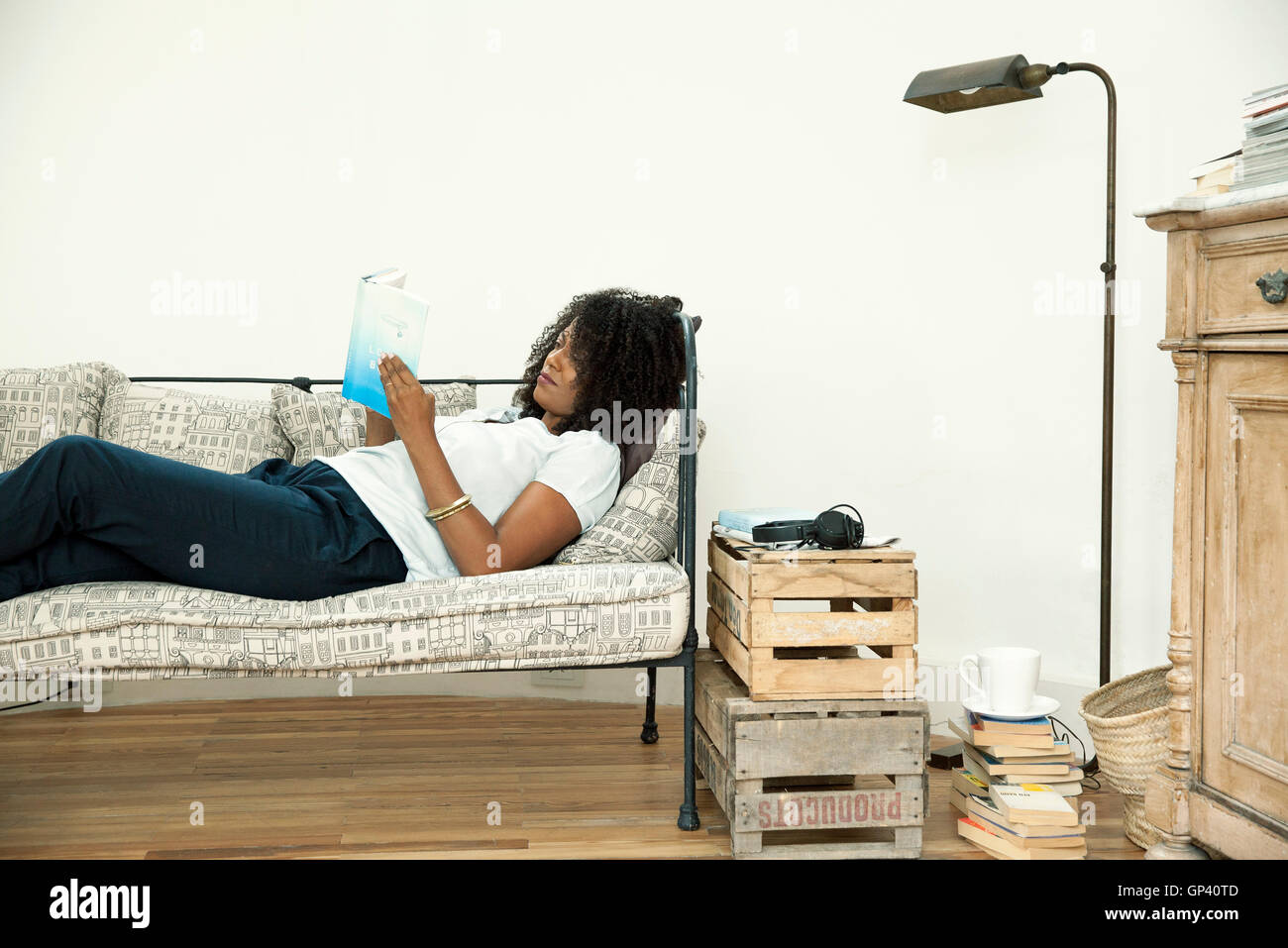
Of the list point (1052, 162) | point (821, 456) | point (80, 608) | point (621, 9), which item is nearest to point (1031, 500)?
point (821, 456)

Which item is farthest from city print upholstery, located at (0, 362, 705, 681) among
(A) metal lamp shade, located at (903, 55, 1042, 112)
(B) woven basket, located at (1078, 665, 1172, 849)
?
(A) metal lamp shade, located at (903, 55, 1042, 112)

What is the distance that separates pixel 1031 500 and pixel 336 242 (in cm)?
189

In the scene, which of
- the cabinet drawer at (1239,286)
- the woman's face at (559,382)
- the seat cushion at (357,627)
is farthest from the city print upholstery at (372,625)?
the cabinet drawer at (1239,286)

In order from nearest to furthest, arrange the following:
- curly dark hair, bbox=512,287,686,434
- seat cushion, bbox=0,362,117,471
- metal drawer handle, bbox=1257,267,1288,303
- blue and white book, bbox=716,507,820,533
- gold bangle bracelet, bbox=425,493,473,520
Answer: metal drawer handle, bbox=1257,267,1288,303 → gold bangle bracelet, bbox=425,493,473,520 → blue and white book, bbox=716,507,820,533 → curly dark hair, bbox=512,287,686,434 → seat cushion, bbox=0,362,117,471

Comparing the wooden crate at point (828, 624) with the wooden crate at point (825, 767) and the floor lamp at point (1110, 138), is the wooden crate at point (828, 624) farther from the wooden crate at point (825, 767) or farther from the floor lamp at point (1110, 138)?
the floor lamp at point (1110, 138)

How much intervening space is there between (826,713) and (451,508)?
73 centimetres

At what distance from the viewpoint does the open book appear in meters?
1.93

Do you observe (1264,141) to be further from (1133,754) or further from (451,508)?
(451,508)

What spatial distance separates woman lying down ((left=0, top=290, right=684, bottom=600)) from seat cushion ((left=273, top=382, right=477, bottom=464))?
12.0 inches

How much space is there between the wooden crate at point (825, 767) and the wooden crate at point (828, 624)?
29 millimetres

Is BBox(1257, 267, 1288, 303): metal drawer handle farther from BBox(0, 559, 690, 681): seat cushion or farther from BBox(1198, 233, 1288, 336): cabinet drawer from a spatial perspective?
BBox(0, 559, 690, 681): seat cushion

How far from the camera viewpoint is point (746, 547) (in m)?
1.94

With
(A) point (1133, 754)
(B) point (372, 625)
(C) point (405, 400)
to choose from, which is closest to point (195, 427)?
(C) point (405, 400)

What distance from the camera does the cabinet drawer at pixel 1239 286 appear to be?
156 cm
